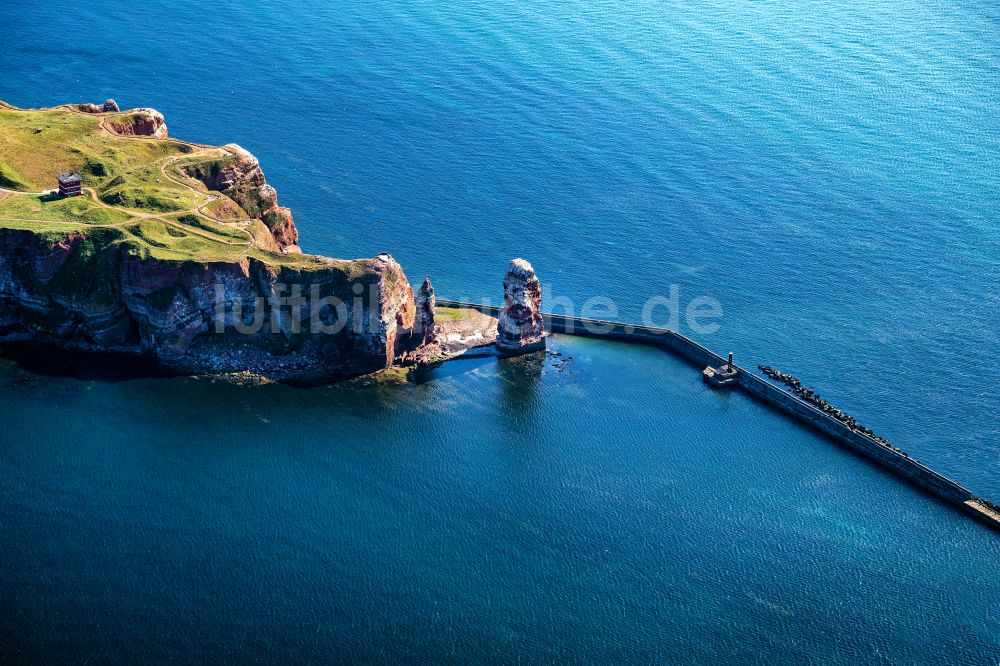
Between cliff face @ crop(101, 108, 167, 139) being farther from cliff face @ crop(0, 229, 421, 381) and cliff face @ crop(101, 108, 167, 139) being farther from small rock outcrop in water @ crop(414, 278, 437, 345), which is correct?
small rock outcrop in water @ crop(414, 278, 437, 345)

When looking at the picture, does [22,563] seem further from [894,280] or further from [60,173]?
[894,280]

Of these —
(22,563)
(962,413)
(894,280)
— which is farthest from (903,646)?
(22,563)

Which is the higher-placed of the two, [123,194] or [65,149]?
[65,149]

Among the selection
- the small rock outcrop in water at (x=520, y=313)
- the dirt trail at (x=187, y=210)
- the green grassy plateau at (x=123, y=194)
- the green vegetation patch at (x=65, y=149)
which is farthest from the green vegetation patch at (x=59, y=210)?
the small rock outcrop in water at (x=520, y=313)

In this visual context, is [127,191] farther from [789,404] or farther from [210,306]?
[789,404]

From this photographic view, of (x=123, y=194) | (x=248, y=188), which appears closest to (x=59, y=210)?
(x=123, y=194)
